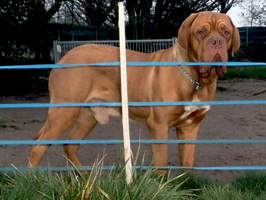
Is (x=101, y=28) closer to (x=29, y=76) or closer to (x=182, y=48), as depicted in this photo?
(x=29, y=76)

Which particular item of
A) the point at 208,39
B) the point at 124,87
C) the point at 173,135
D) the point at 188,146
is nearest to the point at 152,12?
the point at 173,135

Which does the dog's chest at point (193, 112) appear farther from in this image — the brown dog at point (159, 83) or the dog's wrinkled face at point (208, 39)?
the dog's wrinkled face at point (208, 39)

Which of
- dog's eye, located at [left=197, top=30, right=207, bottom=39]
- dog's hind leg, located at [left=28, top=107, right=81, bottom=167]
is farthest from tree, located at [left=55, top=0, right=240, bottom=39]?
dog's eye, located at [left=197, top=30, right=207, bottom=39]

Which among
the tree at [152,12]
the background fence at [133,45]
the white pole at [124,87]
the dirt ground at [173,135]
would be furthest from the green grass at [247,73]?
the white pole at [124,87]

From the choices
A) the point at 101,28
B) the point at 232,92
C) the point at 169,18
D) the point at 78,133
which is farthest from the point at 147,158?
the point at 101,28

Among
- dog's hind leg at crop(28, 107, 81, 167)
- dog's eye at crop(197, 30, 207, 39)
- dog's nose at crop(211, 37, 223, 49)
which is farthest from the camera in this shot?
dog's hind leg at crop(28, 107, 81, 167)

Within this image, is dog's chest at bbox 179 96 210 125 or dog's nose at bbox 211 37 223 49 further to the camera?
dog's chest at bbox 179 96 210 125

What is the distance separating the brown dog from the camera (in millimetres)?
3383

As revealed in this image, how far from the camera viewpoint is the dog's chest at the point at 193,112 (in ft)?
11.8

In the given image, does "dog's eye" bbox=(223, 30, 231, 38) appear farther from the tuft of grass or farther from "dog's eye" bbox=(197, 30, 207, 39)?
the tuft of grass

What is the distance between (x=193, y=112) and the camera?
3.67 metres

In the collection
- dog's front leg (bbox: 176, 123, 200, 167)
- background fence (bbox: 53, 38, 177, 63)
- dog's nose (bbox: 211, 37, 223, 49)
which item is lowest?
dog's front leg (bbox: 176, 123, 200, 167)

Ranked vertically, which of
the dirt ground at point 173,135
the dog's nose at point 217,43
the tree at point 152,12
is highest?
the tree at point 152,12

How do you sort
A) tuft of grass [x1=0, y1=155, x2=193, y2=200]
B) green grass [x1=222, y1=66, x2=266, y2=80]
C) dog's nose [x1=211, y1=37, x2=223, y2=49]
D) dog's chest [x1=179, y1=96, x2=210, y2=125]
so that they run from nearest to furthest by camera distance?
tuft of grass [x1=0, y1=155, x2=193, y2=200]
dog's nose [x1=211, y1=37, x2=223, y2=49]
dog's chest [x1=179, y1=96, x2=210, y2=125]
green grass [x1=222, y1=66, x2=266, y2=80]
